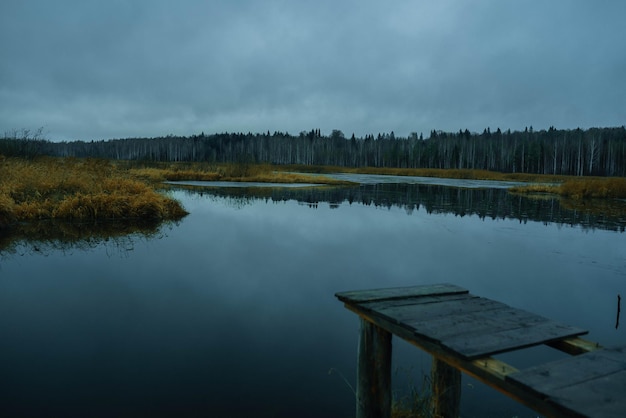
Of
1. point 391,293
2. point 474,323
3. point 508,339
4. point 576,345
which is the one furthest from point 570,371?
point 391,293

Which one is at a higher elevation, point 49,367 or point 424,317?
point 424,317

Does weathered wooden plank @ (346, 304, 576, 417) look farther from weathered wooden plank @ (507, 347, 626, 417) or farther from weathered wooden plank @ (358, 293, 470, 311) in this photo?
weathered wooden plank @ (358, 293, 470, 311)

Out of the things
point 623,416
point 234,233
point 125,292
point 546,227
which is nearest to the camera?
point 623,416

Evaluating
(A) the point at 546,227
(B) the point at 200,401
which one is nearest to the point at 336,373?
(B) the point at 200,401

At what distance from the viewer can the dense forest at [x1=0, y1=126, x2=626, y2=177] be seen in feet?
268

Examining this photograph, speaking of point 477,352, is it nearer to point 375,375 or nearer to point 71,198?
point 375,375

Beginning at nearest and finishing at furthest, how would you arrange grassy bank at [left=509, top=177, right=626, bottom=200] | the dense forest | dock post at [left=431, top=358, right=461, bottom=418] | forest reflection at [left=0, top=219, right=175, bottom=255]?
dock post at [left=431, top=358, right=461, bottom=418]
forest reflection at [left=0, top=219, right=175, bottom=255]
grassy bank at [left=509, top=177, right=626, bottom=200]
the dense forest

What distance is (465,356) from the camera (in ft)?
9.21

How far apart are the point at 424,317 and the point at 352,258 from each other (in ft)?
24.3

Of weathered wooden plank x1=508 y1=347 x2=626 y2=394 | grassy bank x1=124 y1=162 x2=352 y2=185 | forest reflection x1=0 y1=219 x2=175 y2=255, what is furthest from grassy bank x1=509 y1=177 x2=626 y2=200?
weathered wooden plank x1=508 y1=347 x2=626 y2=394

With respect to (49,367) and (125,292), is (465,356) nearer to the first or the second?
(49,367)

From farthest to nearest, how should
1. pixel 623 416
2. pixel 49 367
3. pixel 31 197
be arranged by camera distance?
pixel 31 197
pixel 49 367
pixel 623 416

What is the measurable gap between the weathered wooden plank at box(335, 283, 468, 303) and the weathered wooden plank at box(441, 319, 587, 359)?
42.3 inches

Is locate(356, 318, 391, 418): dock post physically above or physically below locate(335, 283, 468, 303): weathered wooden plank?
below
